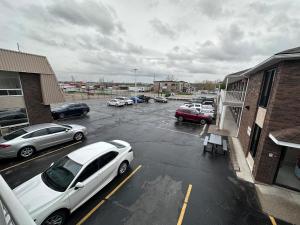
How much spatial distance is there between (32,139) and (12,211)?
9.11 meters

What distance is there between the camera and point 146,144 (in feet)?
35.2

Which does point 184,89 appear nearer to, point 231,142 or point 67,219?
point 231,142

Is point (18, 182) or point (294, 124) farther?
point (18, 182)

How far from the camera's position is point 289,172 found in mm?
7812

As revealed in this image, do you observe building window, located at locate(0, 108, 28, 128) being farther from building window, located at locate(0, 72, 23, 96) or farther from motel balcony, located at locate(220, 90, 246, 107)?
motel balcony, located at locate(220, 90, 246, 107)

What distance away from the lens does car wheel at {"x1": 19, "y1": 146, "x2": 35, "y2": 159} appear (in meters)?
8.12

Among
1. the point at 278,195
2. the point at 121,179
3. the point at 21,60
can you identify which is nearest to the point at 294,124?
the point at 278,195

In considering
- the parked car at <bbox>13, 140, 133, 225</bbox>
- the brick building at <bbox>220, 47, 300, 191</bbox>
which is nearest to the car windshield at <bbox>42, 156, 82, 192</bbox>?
the parked car at <bbox>13, 140, 133, 225</bbox>

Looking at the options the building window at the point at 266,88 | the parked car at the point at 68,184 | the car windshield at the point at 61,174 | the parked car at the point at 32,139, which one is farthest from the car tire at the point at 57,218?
the building window at the point at 266,88

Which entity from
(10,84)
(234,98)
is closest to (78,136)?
(10,84)

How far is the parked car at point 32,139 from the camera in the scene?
25.3 feet

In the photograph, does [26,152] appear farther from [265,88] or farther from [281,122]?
[265,88]

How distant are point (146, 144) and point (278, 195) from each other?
7.41 metres

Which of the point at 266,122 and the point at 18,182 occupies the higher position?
the point at 266,122
